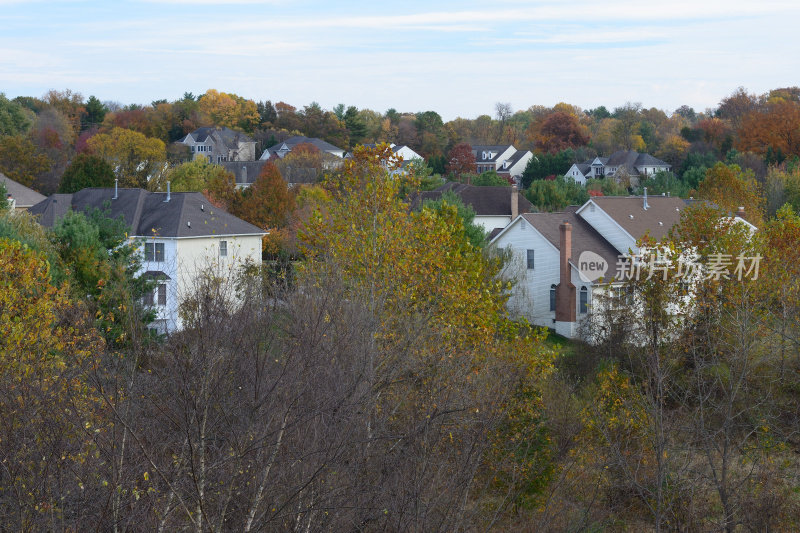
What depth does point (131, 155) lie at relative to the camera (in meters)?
73.2

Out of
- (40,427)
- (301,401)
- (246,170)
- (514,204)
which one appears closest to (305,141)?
(246,170)

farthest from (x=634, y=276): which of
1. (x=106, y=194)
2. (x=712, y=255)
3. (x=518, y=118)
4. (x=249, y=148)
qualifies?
(x=518, y=118)

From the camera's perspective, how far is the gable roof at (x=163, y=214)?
37.7 metres

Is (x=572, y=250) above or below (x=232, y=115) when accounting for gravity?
below

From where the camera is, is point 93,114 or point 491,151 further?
point 491,151

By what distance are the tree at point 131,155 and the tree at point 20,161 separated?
5167 mm

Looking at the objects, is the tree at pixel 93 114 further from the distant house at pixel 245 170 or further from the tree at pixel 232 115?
the distant house at pixel 245 170

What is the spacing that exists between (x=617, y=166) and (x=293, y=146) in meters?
39.1

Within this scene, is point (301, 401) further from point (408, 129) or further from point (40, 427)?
point (408, 129)

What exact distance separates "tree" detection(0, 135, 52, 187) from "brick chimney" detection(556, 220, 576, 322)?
48719 millimetres

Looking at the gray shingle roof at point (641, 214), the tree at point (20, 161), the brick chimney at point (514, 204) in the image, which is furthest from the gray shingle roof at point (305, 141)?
the gray shingle roof at point (641, 214)

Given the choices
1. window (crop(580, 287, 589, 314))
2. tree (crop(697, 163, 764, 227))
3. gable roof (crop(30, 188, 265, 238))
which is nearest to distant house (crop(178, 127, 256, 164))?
gable roof (crop(30, 188, 265, 238))

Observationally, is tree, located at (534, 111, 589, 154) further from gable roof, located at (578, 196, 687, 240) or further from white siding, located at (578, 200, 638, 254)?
white siding, located at (578, 200, 638, 254)

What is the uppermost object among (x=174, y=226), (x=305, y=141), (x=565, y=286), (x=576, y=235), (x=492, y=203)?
(x=305, y=141)
